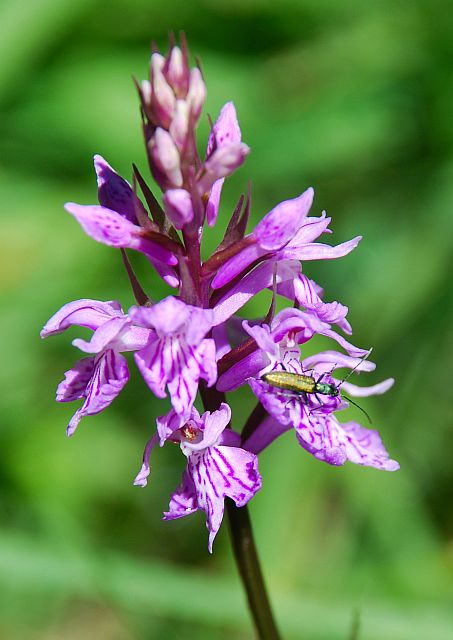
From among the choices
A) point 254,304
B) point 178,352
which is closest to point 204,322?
point 178,352

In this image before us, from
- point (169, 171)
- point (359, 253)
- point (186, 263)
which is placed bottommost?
point (359, 253)

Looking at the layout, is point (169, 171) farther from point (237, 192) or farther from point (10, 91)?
point (10, 91)

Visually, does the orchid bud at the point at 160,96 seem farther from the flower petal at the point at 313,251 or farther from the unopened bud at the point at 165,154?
the flower petal at the point at 313,251

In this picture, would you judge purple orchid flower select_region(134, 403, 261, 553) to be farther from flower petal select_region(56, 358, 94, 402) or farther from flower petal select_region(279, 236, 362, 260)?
flower petal select_region(279, 236, 362, 260)

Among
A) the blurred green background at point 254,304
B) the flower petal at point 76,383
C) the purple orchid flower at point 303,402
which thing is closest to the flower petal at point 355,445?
the purple orchid flower at point 303,402

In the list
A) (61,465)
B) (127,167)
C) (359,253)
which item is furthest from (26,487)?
(359,253)

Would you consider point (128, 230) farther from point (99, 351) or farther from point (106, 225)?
point (99, 351)

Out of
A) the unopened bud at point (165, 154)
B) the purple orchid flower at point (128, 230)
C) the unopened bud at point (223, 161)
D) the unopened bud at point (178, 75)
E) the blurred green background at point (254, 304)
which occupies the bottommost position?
the blurred green background at point (254, 304)

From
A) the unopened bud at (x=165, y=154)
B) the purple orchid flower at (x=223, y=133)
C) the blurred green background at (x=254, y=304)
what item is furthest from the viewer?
the blurred green background at (x=254, y=304)
